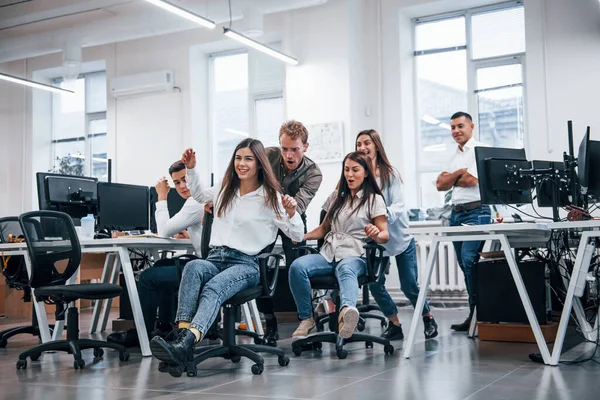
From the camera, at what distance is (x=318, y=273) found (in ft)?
11.7

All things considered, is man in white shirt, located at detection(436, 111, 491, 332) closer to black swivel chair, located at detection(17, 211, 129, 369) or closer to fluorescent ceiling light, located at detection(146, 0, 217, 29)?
A: black swivel chair, located at detection(17, 211, 129, 369)

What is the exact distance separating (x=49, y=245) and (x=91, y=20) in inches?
243

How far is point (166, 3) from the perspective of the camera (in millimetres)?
6109

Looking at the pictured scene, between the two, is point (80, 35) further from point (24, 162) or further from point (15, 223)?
point (15, 223)

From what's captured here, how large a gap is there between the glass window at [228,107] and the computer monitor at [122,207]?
157 inches

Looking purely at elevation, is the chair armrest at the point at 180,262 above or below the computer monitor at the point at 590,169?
below

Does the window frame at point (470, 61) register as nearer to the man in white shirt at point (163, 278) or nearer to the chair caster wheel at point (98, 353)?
the man in white shirt at point (163, 278)

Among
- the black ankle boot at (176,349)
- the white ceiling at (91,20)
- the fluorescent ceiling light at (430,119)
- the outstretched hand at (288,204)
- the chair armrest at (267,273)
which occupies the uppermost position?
the white ceiling at (91,20)

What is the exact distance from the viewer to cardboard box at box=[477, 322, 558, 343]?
3.91 m

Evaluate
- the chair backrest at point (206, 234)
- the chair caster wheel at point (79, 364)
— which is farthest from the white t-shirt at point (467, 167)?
the chair caster wheel at point (79, 364)

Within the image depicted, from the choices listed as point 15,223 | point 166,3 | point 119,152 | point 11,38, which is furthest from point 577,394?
point 11,38

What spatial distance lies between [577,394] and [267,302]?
6.29 feet

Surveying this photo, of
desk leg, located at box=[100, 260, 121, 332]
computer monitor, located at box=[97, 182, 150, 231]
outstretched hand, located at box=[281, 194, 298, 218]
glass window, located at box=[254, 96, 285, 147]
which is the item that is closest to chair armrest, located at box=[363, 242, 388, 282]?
outstretched hand, located at box=[281, 194, 298, 218]

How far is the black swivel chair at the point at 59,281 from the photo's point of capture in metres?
3.50
